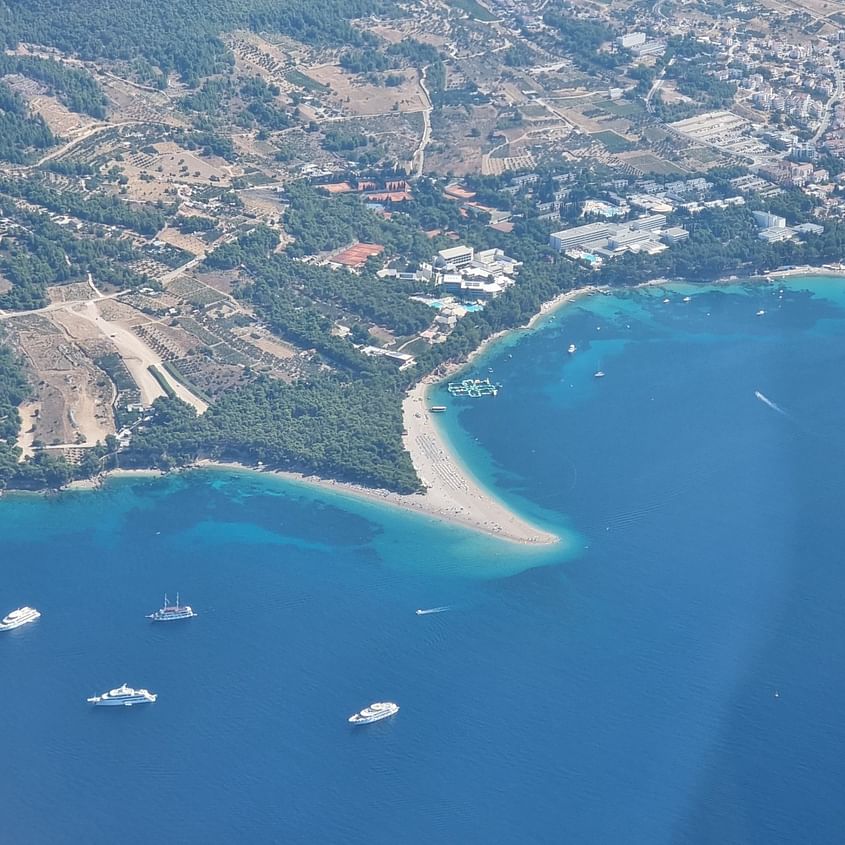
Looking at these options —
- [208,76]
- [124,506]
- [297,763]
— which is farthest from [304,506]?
[208,76]

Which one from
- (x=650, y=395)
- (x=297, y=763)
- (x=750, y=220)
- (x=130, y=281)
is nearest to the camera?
(x=297, y=763)

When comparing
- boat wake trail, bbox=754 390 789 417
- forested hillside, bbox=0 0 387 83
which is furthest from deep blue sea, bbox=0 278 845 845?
forested hillside, bbox=0 0 387 83

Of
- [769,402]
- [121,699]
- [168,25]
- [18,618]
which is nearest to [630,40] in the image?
[168,25]

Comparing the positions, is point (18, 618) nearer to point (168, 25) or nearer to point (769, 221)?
point (769, 221)

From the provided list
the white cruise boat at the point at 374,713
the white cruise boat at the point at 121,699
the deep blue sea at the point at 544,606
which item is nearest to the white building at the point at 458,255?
the deep blue sea at the point at 544,606

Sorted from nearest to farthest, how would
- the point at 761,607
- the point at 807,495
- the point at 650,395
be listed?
the point at 761,607
the point at 807,495
the point at 650,395

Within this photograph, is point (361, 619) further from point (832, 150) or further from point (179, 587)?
point (832, 150)

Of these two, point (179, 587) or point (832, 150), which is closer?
point (179, 587)
